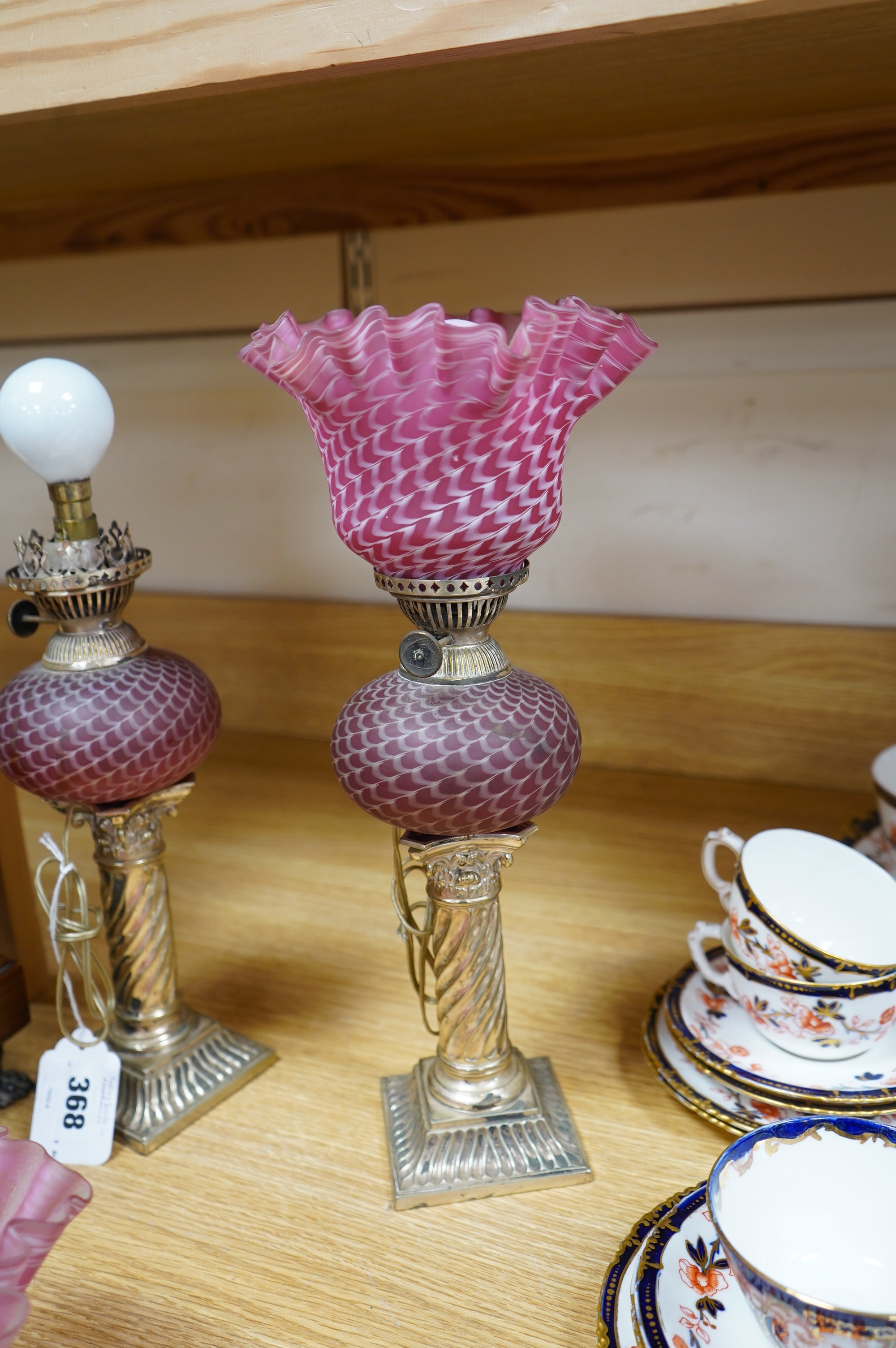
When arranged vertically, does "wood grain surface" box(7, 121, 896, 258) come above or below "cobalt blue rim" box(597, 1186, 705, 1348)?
above

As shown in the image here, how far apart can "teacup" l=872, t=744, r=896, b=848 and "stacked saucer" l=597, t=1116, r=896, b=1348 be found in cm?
32

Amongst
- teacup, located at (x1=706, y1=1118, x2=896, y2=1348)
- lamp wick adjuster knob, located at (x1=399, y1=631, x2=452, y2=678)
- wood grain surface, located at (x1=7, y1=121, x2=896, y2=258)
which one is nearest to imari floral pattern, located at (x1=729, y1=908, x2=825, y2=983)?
teacup, located at (x1=706, y1=1118, x2=896, y2=1348)

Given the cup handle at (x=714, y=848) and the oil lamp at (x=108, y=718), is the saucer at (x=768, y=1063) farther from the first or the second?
the oil lamp at (x=108, y=718)

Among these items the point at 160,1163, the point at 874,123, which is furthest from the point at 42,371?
the point at 874,123

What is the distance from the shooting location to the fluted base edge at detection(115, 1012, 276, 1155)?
0.58m

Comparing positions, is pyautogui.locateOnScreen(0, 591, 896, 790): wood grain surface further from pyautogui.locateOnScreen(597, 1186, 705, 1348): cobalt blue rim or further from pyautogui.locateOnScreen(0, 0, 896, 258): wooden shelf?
pyautogui.locateOnScreen(597, 1186, 705, 1348): cobalt blue rim

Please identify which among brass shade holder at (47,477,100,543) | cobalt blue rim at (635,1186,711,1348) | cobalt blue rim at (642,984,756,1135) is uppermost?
brass shade holder at (47,477,100,543)

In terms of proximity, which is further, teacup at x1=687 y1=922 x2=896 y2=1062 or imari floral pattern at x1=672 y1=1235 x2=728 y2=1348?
teacup at x1=687 y1=922 x2=896 y2=1062

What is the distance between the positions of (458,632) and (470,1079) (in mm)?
255

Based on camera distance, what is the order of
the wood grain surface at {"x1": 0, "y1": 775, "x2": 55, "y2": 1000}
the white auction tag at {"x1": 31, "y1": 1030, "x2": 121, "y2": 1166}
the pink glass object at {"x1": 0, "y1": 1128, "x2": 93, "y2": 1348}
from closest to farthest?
the pink glass object at {"x1": 0, "y1": 1128, "x2": 93, "y2": 1348} < the white auction tag at {"x1": 31, "y1": 1030, "x2": 121, "y2": 1166} < the wood grain surface at {"x1": 0, "y1": 775, "x2": 55, "y2": 1000}

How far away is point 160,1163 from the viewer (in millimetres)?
564

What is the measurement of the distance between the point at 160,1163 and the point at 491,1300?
8.0 inches

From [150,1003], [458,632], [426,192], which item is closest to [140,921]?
[150,1003]

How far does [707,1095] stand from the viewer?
1.84ft
